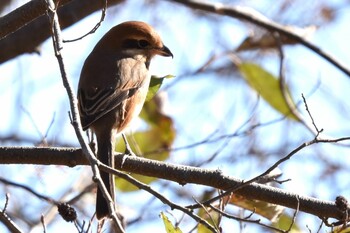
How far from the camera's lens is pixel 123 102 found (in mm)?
4566

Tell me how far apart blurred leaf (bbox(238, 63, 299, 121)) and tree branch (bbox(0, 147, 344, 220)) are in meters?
1.78

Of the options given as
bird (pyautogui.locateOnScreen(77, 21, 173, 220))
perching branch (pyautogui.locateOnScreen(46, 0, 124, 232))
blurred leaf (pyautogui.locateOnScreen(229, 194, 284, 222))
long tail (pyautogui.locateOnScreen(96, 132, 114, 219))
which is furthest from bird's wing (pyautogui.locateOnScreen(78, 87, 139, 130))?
perching branch (pyautogui.locateOnScreen(46, 0, 124, 232))

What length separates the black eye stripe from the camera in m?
5.18

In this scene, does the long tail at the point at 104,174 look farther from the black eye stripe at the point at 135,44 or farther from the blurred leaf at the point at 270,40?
the blurred leaf at the point at 270,40

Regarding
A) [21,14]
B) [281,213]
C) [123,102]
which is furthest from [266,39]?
[21,14]

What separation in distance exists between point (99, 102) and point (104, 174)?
1.81ft

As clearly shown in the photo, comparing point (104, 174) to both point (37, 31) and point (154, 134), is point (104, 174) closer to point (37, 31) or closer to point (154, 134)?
point (37, 31)

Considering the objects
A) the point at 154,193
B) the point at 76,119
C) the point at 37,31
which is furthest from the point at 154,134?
the point at 154,193

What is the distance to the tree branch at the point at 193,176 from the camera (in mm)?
3387

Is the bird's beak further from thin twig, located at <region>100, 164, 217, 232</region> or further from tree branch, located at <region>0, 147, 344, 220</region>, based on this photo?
thin twig, located at <region>100, 164, 217, 232</region>

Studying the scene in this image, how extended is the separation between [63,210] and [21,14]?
33.1 inches

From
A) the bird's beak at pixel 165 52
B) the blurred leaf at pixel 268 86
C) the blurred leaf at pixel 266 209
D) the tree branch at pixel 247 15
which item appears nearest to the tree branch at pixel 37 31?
the bird's beak at pixel 165 52

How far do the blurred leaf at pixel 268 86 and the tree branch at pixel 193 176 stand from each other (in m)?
1.78

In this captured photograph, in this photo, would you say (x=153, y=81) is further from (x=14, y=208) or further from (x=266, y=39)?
(x=14, y=208)
